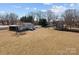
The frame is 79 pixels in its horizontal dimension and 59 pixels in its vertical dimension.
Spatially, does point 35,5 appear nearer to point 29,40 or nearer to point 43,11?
point 43,11

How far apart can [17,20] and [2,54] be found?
16.6 inches

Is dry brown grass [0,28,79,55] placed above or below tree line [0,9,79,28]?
below

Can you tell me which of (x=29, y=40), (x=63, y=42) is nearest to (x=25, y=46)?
(x=29, y=40)

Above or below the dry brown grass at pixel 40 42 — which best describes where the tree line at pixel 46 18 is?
above

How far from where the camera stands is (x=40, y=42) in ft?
14.5

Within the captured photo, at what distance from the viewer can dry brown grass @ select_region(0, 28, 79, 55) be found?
4402 mm

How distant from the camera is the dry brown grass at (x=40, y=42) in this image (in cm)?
440

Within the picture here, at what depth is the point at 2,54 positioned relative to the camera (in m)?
4.39

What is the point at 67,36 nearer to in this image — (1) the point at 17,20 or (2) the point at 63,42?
(2) the point at 63,42

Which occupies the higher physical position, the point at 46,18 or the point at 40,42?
the point at 46,18
